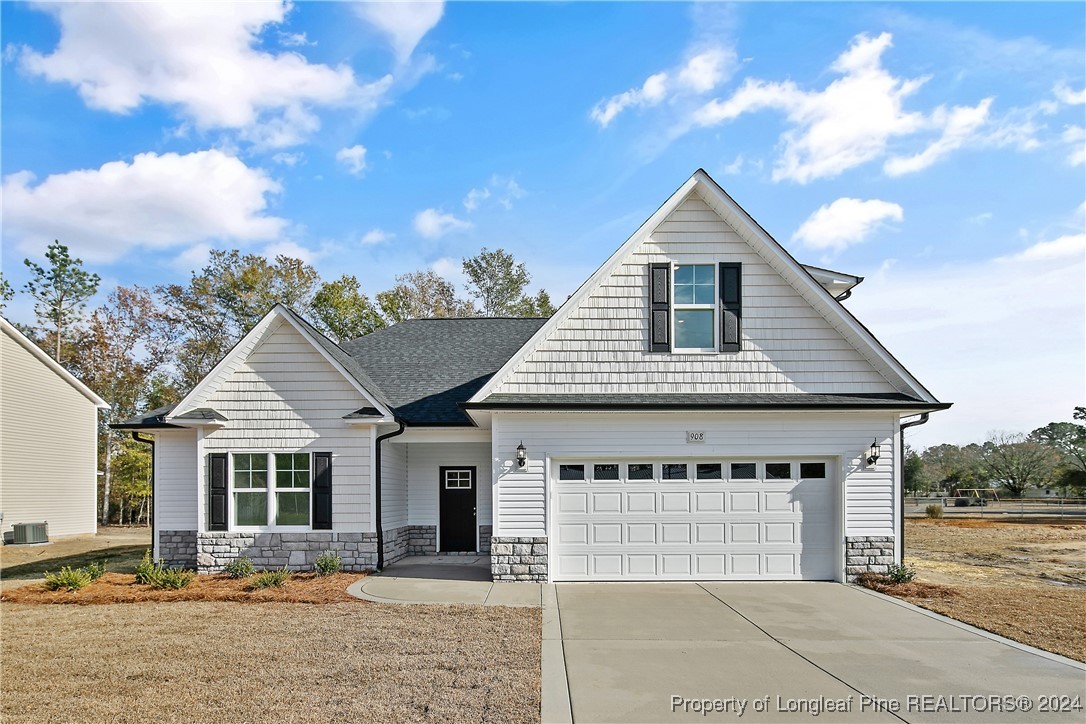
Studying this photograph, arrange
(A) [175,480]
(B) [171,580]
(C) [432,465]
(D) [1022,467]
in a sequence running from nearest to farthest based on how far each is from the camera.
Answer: (B) [171,580], (A) [175,480], (C) [432,465], (D) [1022,467]

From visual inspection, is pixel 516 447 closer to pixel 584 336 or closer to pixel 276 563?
pixel 584 336

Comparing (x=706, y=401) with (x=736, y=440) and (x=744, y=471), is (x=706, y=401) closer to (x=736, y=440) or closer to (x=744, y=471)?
(x=736, y=440)

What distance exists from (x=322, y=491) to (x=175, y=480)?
11.4 ft

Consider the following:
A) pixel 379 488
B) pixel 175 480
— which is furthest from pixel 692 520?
pixel 175 480

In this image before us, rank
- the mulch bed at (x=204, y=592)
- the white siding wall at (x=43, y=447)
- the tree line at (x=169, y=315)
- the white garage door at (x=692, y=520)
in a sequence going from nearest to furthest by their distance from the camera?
the mulch bed at (x=204, y=592)
the white garage door at (x=692, y=520)
the white siding wall at (x=43, y=447)
the tree line at (x=169, y=315)

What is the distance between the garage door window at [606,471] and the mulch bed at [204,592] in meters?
4.41

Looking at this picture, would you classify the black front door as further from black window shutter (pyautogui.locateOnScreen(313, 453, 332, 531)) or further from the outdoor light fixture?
the outdoor light fixture

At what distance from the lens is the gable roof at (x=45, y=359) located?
26.8 meters

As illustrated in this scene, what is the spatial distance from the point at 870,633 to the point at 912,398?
4.95m

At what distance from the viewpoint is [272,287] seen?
34875 mm

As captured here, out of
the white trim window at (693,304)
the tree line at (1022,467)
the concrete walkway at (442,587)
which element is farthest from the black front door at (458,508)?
the tree line at (1022,467)

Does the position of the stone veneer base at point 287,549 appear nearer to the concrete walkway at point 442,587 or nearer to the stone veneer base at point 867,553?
the concrete walkway at point 442,587

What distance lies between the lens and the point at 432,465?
51.1ft

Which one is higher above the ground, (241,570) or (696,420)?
(696,420)
